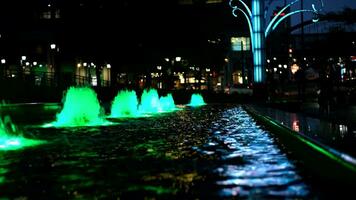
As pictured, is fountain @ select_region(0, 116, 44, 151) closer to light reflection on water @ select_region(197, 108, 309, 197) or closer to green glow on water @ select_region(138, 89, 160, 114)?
light reflection on water @ select_region(197, 108, 309, 197)

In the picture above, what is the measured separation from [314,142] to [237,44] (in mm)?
106555

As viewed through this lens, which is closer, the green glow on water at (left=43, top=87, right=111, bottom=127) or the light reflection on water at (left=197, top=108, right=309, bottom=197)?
the light reflection on water at (left=197, top=108, right=309, bottom=197)

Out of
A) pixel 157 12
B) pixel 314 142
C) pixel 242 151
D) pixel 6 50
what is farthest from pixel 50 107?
pixel 6 50

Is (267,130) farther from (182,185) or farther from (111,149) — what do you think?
(182,185)

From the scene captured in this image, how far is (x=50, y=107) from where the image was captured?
26891mm

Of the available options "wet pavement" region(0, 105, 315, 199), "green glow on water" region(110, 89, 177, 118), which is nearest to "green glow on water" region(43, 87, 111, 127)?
"green glow on water" region(110, 89, 177, 118)

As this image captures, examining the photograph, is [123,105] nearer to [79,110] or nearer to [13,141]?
[79,110]

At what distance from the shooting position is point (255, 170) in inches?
364

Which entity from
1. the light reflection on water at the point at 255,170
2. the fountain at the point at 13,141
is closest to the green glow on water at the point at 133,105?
the fountain at the point at 13,141

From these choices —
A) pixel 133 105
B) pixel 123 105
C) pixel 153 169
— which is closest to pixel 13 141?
pixel 153 169

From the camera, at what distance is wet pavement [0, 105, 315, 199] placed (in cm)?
754

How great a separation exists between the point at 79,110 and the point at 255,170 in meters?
15.9

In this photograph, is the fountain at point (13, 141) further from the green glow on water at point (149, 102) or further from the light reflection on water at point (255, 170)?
the green glow on water at point (149, 102)

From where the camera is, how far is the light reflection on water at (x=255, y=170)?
24.3ft
